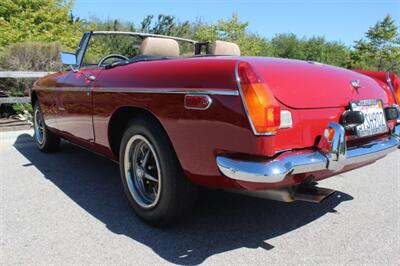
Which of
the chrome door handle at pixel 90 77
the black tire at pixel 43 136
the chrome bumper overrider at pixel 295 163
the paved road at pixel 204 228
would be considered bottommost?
the paved road at pixel 204 228

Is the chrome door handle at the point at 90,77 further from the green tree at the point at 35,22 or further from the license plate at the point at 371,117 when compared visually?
the green tree at the point at 35,22

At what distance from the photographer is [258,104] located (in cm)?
212

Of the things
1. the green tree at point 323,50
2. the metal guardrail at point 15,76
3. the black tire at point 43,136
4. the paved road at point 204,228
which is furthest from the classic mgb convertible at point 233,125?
the green tree at point 323,50

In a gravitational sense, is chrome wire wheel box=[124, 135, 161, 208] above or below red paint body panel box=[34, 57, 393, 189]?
below

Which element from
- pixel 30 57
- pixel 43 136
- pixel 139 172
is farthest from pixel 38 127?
pixel 30 57

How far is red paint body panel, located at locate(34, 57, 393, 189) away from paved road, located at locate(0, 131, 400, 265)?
0.50 m

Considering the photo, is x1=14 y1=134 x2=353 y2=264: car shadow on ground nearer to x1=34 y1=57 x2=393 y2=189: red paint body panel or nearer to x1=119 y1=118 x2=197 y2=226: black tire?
x1=119 y1=118 x2=197 y2=226: black tire

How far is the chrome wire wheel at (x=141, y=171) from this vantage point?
2.94 meters

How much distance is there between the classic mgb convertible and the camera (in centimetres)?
215

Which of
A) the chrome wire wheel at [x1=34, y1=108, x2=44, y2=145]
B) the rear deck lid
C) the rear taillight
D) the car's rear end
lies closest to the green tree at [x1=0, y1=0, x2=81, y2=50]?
the chrome wire wheel at [x1=34, y1=108, x2=44, y2=145]

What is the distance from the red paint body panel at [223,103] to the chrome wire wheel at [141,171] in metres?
0.32

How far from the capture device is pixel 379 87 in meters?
3.07

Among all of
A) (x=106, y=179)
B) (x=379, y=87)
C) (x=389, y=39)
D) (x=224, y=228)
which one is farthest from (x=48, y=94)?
(x=389, y=39)

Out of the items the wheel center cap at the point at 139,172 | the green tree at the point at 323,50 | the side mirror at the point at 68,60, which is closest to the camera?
the wheel center cap at the point at 139,172
